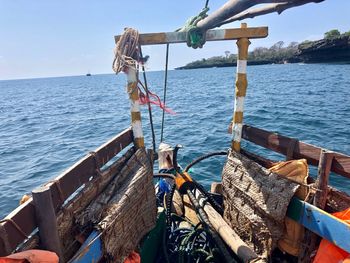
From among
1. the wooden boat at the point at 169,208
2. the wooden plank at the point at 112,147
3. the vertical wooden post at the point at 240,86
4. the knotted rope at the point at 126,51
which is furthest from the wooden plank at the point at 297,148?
the knotted rope at the point at 126,51

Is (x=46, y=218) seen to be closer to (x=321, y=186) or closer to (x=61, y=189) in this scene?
(x=61, y=189)

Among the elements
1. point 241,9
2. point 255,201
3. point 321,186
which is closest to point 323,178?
point 321,186

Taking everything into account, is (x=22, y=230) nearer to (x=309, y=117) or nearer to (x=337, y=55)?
(x=309, y=117)

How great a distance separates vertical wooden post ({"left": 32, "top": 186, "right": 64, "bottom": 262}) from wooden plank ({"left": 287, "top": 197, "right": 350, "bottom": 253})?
8.72 ft

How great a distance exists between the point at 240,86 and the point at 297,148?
1174mm

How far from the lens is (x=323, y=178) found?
344 centimetres

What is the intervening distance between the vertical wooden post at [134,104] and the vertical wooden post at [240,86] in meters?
1.45

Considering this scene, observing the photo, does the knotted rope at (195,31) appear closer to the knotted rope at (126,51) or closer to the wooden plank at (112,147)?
the knotted rope at (126,51)

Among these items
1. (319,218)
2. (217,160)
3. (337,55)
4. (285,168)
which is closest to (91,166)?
(285,168)

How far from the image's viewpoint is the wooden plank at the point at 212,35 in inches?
162

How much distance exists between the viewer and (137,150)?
4410mm

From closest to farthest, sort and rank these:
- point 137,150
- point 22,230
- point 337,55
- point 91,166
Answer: point 22,230 < point 91,166 < point 137,150 < point 337,55

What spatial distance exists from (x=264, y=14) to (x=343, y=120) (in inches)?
577

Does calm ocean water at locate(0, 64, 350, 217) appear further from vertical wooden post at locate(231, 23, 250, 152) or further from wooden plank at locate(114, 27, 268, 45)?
wooden plank at locate(114, 27, 268, 45)
